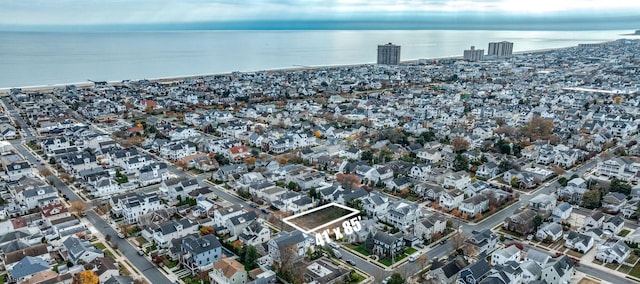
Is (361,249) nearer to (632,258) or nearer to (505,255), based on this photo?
(505,255)

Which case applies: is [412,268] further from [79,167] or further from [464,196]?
[79,167]

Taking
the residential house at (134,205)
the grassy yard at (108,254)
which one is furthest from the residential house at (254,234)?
the residential house at (134,205)

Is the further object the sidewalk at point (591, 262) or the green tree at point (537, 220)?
the green tree at point (537, 220)

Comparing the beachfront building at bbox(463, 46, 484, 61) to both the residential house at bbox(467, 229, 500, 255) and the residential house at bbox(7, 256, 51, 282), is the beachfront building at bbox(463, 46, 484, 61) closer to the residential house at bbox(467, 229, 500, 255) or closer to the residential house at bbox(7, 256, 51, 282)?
the residential house at bbox(467, 229, 500, 255)

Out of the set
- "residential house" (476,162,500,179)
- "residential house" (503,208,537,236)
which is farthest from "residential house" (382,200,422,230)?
"residential house" (476,162,500,179)

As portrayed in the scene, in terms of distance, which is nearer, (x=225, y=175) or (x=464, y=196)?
(x=464, y=196)

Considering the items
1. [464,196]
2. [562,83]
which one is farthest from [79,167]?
[562,83]

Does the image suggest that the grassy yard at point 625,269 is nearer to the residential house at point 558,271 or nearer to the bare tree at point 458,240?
the residential house at point 558,271
